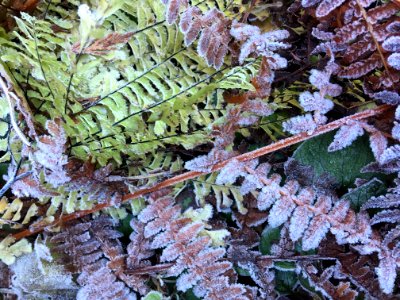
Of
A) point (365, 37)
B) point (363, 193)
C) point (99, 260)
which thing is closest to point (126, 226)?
point (99, 260)

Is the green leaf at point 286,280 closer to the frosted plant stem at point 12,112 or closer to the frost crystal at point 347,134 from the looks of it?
the frost crystal at point 347,134

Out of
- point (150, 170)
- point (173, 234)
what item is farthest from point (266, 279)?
point (150, 170)

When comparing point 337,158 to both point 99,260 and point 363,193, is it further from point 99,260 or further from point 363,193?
point 99,260

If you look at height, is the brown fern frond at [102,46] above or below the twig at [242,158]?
above

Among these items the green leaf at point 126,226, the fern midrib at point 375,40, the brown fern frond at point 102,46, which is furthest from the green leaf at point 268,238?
the brown fern frond at point 102,46

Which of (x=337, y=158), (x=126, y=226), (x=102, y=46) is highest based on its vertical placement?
(x=102, y=46)

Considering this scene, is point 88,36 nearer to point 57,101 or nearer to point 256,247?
point 57,101
